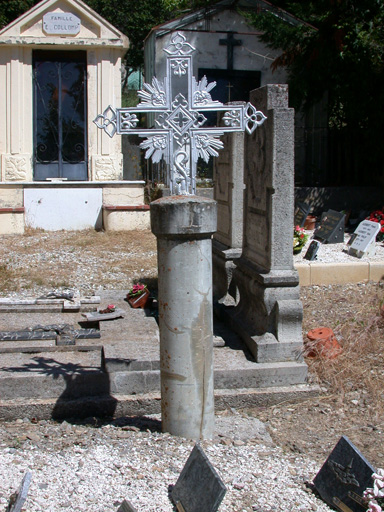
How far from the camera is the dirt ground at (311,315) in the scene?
4.32m

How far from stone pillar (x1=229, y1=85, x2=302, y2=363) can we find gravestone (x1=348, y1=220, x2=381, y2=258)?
3.87 meters

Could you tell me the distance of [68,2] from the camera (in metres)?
10.9

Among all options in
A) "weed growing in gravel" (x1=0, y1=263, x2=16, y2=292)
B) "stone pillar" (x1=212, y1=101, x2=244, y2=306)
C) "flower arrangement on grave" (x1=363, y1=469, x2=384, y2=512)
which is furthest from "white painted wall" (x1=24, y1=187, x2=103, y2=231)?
"flower arrangement on grave" (x1=363, y1=469, x2=384, y2=512)

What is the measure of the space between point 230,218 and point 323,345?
5.70 ft

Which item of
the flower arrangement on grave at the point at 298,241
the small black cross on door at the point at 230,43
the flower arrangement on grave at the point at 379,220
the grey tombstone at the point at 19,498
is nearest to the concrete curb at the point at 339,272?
the flower arrangement on grave at the point at 298,241

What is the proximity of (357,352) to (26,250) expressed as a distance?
18.7ft

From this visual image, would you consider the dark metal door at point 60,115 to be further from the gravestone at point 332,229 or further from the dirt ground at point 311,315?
the gravestone at point 332,229

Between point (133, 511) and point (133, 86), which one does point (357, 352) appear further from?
point (133, 86)

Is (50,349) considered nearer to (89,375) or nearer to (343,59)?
(89,375)

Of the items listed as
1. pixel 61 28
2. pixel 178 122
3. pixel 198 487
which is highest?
pixel 61 28

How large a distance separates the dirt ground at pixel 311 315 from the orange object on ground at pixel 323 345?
63mm

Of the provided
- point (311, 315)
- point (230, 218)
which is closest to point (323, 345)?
point (311, 315)

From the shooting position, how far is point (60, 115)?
1145cm

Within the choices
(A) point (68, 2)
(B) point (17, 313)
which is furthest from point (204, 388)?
(A) point (68, 2)
